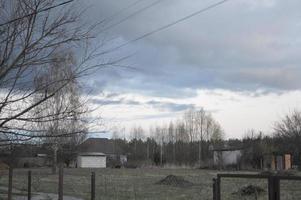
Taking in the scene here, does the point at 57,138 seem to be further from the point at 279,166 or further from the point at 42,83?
the point at 279,166

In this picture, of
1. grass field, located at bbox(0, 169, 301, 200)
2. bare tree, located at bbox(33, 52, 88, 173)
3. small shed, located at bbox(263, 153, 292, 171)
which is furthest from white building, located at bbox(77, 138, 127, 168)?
bare tree, located at bbox(33, 52, 88, 173)

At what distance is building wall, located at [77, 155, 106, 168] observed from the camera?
101m

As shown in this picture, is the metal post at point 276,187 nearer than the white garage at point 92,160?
Yes

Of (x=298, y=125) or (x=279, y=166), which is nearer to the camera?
(x=279, y=166)

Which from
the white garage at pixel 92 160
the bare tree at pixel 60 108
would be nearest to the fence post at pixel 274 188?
the bare tree at pixel 60 108

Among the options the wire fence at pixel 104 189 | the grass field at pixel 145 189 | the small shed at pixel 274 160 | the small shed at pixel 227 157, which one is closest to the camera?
the grass field at pixel 145 189

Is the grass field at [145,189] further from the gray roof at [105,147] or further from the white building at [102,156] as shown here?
the gray roof at [105,147]

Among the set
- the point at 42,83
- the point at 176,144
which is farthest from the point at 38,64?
the point at 176,144

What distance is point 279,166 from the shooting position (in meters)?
63.2

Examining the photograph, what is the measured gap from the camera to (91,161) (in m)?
104

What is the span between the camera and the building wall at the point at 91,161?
101 metres

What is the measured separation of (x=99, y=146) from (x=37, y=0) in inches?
4071

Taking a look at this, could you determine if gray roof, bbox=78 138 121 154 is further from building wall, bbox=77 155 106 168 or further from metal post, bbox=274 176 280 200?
metal post, bbox=274 176 280 200

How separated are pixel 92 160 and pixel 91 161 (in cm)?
59
